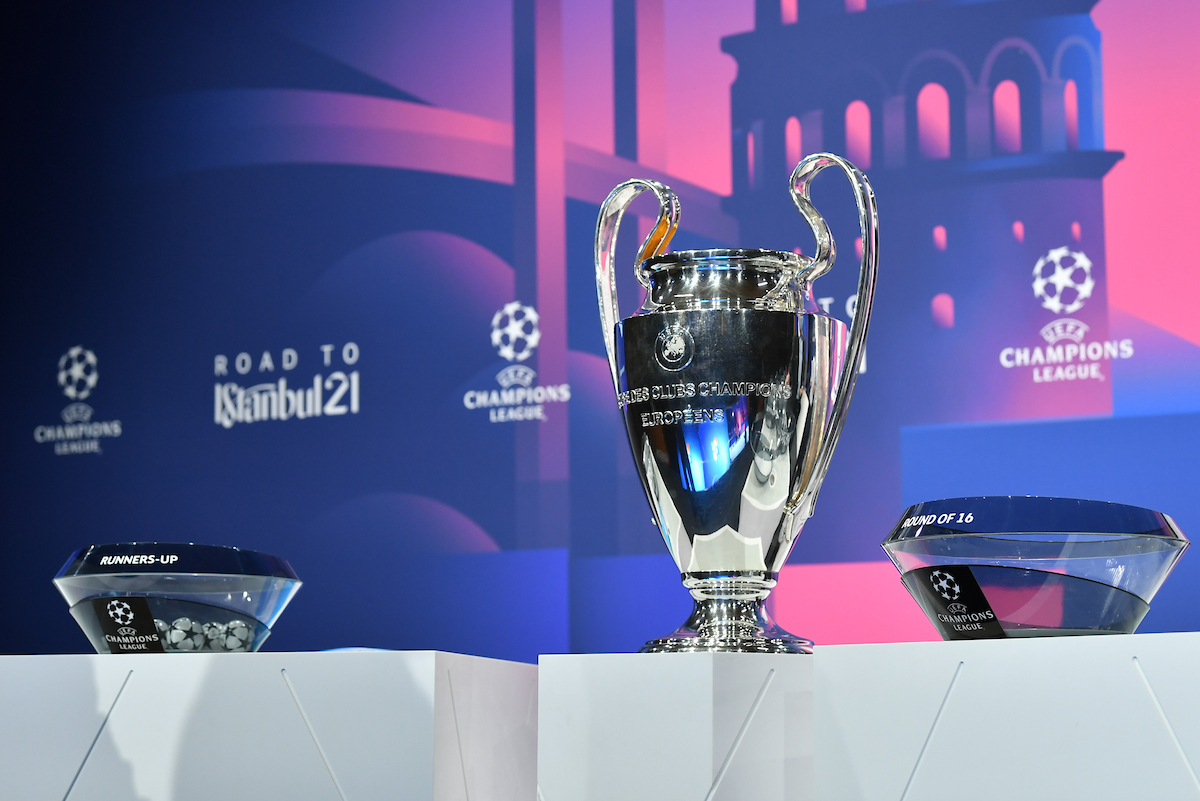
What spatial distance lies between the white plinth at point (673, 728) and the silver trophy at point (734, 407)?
0.21 feet

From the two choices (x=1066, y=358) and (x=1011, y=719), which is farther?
(x=1066, y=358)

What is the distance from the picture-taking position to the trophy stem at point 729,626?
0.96 meters

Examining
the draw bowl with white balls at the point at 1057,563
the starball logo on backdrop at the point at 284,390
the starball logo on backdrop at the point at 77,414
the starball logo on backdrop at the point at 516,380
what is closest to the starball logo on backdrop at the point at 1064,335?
the starball logo on backdrop at the point at 516,380

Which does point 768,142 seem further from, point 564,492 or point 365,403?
point 365,403

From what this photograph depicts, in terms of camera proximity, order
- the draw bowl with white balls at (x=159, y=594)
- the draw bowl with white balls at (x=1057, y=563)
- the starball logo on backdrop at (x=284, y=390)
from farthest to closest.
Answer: the starball logo on backdrop at (x=284, y=390)
the draw bowl with white balls at (x=159, y=594)
the draw bowl with white balls at (x=1057, y=563)

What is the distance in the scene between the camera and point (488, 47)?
235 cm

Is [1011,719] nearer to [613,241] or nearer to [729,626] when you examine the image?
[729,626]

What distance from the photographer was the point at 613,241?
1.09 m

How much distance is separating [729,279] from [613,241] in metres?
0.14

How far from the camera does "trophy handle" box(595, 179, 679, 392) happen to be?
1.04 m

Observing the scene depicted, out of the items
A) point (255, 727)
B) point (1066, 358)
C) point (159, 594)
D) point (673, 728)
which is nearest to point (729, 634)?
point (673, 728)

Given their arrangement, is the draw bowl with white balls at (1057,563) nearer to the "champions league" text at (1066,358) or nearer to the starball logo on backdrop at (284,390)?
the "champions league" text at (1066,358)

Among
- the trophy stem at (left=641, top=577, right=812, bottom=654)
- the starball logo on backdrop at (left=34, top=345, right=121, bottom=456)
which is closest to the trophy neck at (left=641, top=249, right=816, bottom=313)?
the trophy stem at (left=641, top=577, right=812, bottom=654)

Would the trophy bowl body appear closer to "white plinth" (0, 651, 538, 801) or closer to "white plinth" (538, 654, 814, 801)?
"white plinth" (538, 654, 814, 801)
